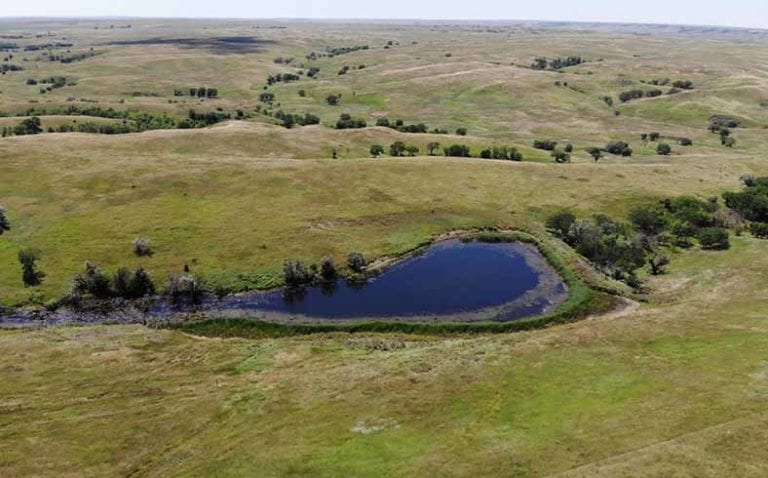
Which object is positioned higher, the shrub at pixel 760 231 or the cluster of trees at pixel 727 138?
the cluster of trees at pixel 727 138

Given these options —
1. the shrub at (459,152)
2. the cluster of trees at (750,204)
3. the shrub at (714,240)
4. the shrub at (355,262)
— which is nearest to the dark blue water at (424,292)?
the shrub at (355,262)

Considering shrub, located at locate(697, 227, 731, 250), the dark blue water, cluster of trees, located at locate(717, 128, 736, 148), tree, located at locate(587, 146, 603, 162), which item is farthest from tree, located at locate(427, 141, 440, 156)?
cluster of trees, located at locate(717, 128, 736, 148)

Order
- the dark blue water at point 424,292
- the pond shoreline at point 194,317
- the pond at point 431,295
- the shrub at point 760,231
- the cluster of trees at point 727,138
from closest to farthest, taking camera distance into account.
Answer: the pond shoreline at point 194,317, the pond at point 431,295, the dark blue water at point 424,292, the shrub at point 760,231, the cluster of trees at point 727,138

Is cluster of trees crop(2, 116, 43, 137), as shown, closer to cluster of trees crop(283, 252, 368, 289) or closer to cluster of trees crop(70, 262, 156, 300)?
cluster of trees crop(70, 262, 156, 300)

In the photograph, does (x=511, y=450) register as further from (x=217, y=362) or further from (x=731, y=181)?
(x=731, y=181)

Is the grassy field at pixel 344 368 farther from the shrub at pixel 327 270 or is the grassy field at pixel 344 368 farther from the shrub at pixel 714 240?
the shrub at pixel 327 270

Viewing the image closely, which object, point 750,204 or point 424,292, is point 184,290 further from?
point 750,204

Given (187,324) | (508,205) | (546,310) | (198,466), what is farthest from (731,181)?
(198,466)
